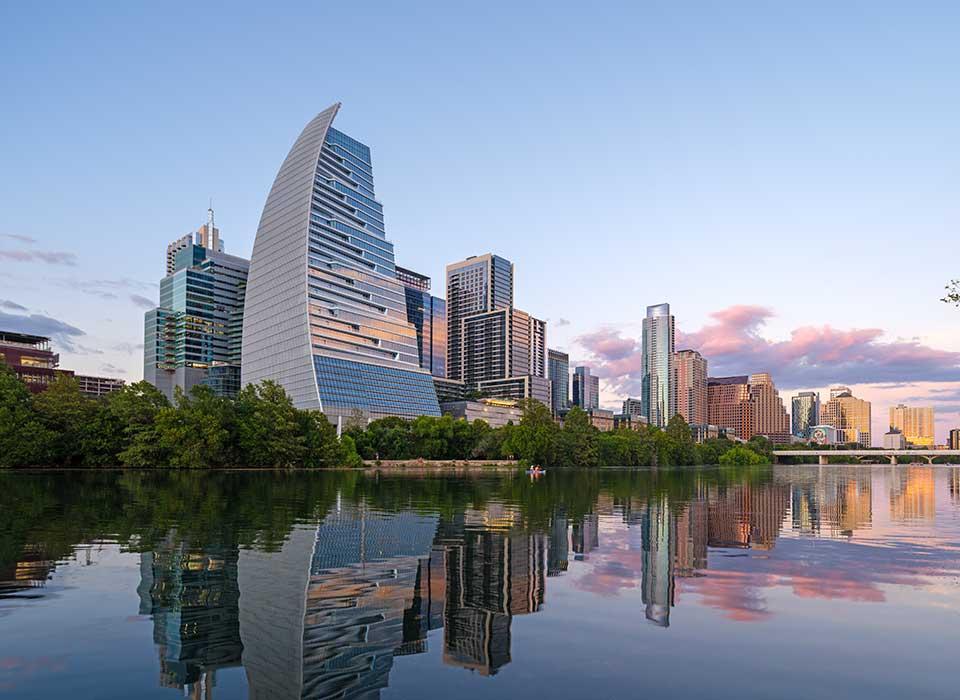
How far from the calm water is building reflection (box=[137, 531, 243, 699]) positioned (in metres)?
0.09

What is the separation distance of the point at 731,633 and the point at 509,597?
23.0 feet

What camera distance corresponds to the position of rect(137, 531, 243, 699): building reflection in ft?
49.7

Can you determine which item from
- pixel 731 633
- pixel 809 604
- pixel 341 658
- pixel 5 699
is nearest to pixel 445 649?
pixel 341 658

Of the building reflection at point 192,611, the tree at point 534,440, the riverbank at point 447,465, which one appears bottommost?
the riverbank at point 447,465

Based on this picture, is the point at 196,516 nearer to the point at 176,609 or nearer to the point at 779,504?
the point at 176,609

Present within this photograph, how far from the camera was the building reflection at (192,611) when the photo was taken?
597 inches

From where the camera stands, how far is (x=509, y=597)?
74.7ft

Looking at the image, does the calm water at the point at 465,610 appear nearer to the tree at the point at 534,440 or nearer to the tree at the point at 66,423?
the tree at the point at 66,423

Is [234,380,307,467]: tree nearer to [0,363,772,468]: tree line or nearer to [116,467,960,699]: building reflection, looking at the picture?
[0,363,772,468]: tree line

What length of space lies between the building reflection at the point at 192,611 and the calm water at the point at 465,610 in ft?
0.30

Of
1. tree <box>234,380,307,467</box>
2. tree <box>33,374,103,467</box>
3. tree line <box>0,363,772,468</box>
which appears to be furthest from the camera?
tree <box>234,380,307,467</box>

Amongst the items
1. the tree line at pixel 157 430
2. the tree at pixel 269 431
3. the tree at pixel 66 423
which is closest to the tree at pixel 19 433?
the tree line at pixel 157 430

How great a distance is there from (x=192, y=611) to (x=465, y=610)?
25.8 feet

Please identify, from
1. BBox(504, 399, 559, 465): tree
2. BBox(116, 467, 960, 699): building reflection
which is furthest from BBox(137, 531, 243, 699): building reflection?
BBox(504, 399, 559, 465): tree
